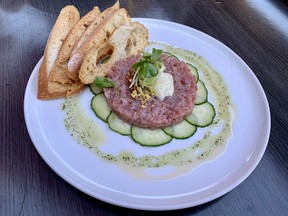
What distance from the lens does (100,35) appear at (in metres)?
2.18

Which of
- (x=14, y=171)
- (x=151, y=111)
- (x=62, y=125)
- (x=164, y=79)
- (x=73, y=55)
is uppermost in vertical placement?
(x=164, y=79)

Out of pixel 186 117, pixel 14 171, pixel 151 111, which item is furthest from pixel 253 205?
pixel 14 171

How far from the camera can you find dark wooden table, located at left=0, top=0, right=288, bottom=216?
5.21 ft

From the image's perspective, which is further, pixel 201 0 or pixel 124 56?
pixel 201 0

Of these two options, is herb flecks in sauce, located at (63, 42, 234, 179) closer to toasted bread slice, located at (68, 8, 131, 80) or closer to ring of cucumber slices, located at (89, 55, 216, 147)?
ring of cucumber slices, located at (89, 55, 216, 147)

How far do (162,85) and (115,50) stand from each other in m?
0.52

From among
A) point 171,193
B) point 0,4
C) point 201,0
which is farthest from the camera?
point 201,0

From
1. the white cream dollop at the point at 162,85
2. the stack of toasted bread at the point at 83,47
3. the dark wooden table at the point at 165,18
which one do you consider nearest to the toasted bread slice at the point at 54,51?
the stack of toasted bread at the point at 83,47

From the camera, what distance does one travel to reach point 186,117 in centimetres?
196

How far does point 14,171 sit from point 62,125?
365 mm

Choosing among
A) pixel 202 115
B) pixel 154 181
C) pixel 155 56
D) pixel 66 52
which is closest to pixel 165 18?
pixel 155 56

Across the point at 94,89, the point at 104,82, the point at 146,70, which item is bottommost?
the point at 94,89

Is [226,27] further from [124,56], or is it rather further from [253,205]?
[253,205]

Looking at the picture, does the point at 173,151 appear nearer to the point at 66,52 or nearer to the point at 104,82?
the point at 104,82
